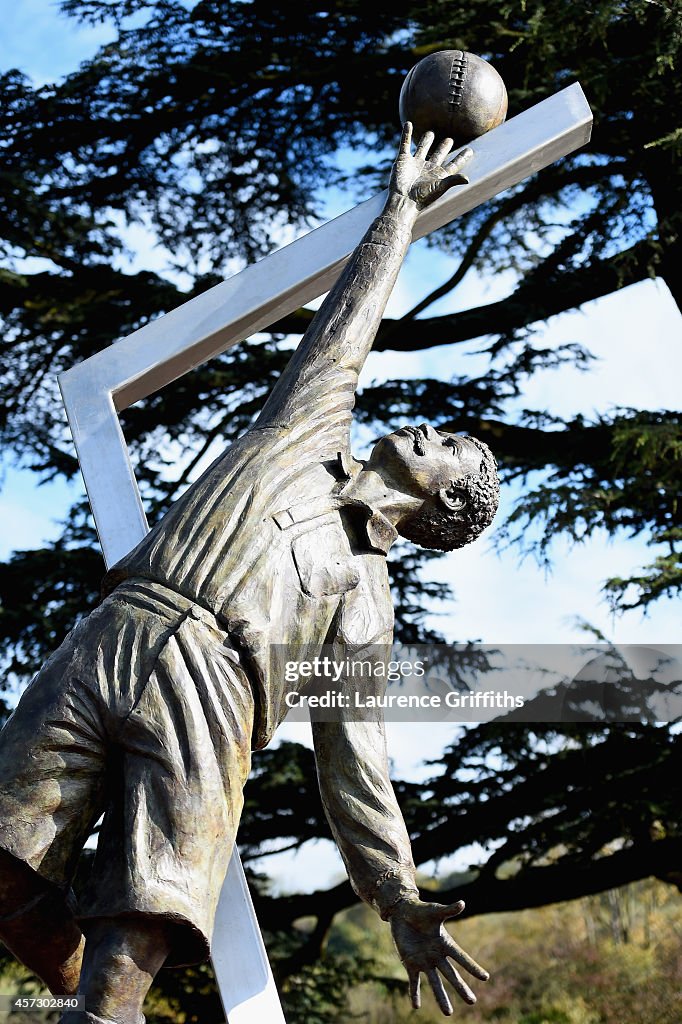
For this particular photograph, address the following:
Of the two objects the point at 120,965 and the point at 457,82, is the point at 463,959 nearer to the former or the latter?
the point at 120,965

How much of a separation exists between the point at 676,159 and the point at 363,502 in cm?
621

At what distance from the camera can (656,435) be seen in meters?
7.76

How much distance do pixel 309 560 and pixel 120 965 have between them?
948 mm

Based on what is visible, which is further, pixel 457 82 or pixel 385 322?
pixel 385 322

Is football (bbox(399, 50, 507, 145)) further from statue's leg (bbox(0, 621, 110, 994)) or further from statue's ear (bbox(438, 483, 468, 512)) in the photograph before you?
statue's leg (bbox(0, 621, 110, 994))

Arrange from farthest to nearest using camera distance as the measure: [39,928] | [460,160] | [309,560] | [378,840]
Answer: [460,160] < [309,560] < [378,840] < [39,928]

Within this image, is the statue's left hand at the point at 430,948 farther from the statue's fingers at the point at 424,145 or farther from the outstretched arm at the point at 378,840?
the statue's fingers at the point at 424,145

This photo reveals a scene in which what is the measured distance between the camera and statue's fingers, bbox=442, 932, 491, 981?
254 cm

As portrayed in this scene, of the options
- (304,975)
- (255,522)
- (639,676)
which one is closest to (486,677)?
(639,676)

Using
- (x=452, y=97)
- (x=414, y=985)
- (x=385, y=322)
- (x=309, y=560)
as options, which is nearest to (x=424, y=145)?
(x=452, y=97)

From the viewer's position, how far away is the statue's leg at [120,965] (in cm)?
242

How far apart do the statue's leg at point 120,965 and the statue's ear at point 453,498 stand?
1.27 m

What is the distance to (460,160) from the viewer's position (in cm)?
381

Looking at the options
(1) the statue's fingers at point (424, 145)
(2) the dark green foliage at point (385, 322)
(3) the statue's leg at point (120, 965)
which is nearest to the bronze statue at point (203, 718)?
(3) the statue's leg at point (120, 965)
